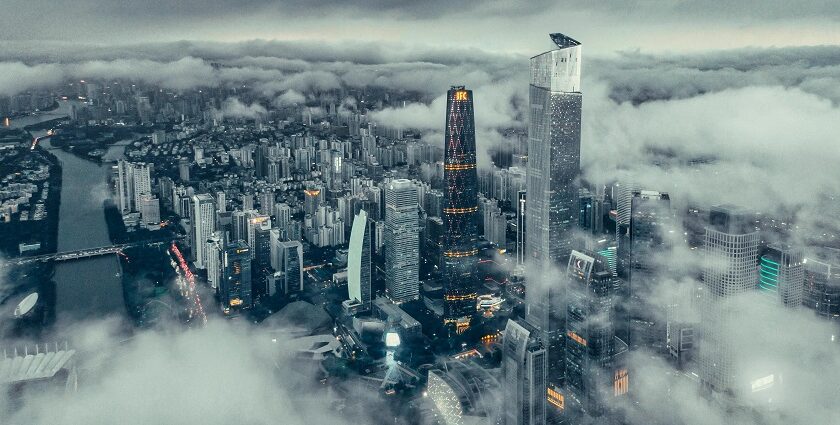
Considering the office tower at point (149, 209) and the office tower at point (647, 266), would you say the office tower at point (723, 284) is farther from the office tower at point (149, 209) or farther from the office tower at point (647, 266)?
the office tower at point (149, 209)

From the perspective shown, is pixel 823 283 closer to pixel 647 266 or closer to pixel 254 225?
pixel 647 266

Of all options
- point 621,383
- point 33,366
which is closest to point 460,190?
point 621,383

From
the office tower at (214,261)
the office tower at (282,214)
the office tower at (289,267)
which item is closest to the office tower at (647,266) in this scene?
the office tower at (289,267)

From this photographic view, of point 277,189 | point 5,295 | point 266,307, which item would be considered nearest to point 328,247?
point 277,189

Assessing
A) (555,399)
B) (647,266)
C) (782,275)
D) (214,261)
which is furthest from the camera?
(214,261)

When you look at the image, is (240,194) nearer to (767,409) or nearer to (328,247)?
(328,247)

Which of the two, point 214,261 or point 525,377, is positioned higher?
point 214,261

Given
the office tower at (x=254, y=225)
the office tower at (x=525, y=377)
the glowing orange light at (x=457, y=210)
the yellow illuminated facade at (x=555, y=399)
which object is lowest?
the yellow illuminated facade at (x=555, y=399)

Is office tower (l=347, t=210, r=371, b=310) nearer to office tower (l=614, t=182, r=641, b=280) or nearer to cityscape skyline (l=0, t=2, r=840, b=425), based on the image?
cityscape skyline (l=0, t=2, r=840, b=425)
